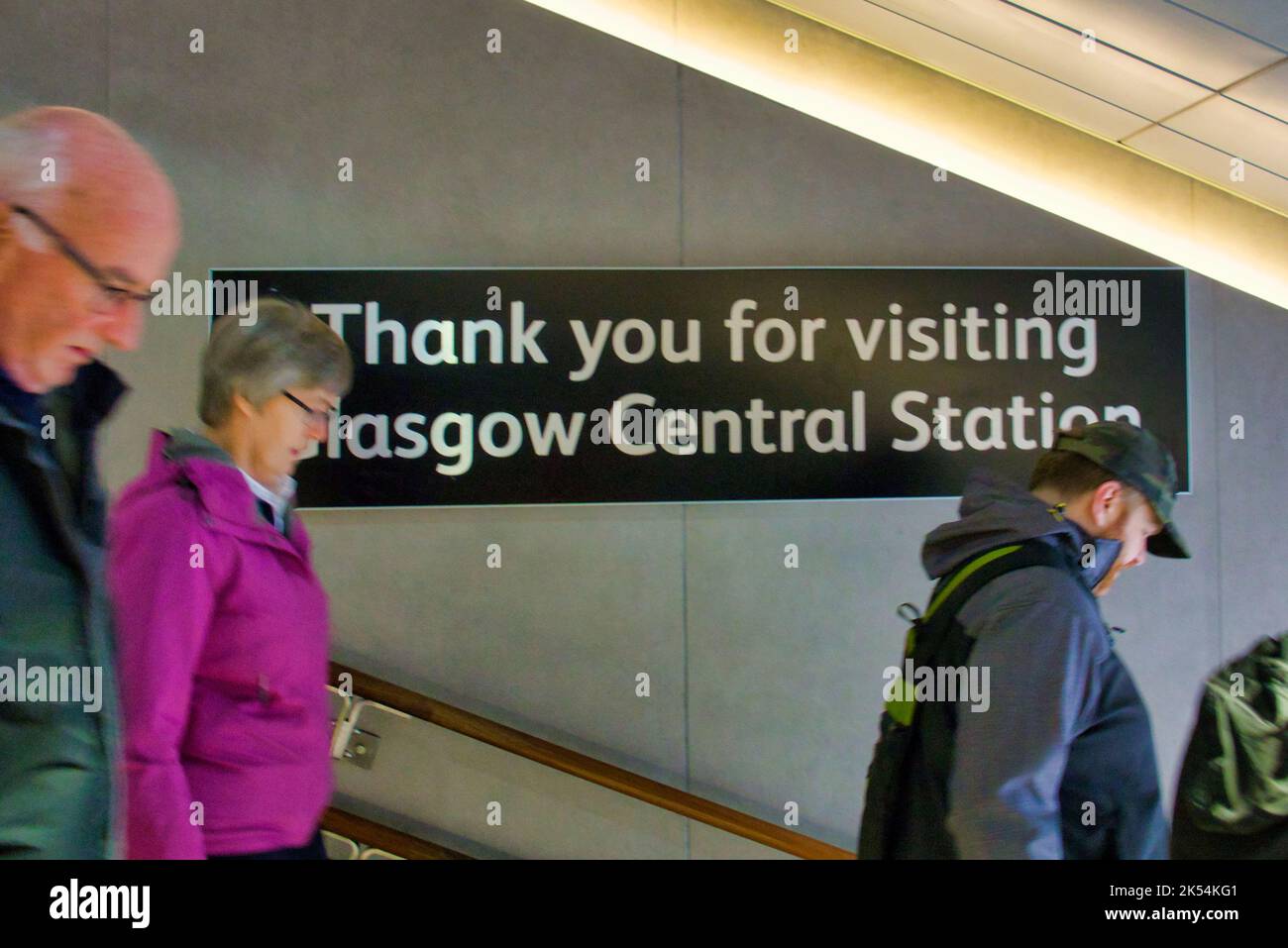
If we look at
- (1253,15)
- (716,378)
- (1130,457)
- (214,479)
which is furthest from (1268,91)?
(214,479)

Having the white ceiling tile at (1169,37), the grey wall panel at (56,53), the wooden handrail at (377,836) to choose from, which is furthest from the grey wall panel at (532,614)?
the white ceiling tile at (1169,37)

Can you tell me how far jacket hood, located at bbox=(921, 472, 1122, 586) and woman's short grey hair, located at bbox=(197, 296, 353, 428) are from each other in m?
1.33

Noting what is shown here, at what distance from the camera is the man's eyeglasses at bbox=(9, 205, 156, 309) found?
184cm

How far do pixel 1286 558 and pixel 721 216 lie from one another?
73.6 inches

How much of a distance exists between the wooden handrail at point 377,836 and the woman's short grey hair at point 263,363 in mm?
1150

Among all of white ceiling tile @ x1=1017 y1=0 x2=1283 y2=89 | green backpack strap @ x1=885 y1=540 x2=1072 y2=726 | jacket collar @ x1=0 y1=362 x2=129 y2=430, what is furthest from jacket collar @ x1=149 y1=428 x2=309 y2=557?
white ceiling tile @ x1=1017 y1=0 x2=1283 y2=89

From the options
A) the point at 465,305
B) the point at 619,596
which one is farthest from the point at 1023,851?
the point at 465,305

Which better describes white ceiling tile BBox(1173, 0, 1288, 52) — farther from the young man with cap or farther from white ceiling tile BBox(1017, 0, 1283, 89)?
the young man with cap

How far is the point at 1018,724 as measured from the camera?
68.2 inches

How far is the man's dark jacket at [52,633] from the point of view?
5.28 feet

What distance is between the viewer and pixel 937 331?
288cm

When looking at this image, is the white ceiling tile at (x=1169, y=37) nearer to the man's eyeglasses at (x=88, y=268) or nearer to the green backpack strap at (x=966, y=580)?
the green backpack strap at (x=966, y=580)

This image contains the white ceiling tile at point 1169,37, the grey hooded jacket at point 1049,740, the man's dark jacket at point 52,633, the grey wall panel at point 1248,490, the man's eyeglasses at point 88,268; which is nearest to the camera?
the man's dark jacket at point 52,633

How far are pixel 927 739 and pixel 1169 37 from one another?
6.29ft
